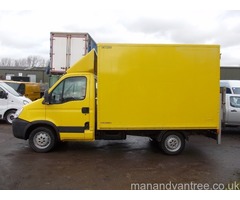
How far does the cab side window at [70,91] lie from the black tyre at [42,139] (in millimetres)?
860

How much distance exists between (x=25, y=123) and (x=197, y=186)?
4.68 metres

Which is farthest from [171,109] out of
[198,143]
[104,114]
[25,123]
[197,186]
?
[25,123]

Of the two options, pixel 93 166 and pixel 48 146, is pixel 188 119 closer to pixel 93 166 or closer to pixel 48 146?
pixel 93 166

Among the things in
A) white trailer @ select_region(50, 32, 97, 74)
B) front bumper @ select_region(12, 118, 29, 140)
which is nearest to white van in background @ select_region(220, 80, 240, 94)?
white trailer @ select_region(50, 32, 97, 74)

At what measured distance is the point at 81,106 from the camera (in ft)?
23.6

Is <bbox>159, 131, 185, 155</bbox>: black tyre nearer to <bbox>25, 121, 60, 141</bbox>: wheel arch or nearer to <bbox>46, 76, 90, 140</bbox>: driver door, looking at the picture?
<bbox>46, 76, 90, 140</bbox>: driver door

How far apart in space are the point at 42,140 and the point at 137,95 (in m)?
2.90

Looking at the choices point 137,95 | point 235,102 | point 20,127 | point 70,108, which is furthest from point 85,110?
point 235,102

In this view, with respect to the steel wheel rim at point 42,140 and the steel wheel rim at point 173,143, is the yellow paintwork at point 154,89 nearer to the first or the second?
the steel wheel rim at point 173,143

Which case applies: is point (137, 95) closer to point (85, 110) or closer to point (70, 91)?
point (85, 110)

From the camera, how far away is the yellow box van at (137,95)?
7004 mm

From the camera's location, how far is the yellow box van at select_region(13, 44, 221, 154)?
7.00 meters

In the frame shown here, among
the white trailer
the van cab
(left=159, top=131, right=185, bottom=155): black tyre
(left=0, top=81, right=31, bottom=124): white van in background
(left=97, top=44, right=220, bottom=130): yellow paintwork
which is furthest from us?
the van cab

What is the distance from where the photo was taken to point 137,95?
7059 millimetres
